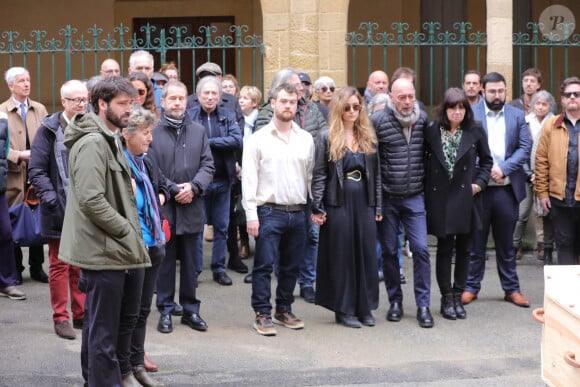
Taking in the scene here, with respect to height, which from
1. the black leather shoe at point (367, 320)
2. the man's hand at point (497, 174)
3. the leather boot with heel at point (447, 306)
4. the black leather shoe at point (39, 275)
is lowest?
the black leather shoe at point (367, 320)

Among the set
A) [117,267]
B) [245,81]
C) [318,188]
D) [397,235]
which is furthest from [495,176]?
[245,81]

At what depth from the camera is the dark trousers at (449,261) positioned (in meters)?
8.63

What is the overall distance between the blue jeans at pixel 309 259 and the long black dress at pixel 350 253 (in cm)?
90

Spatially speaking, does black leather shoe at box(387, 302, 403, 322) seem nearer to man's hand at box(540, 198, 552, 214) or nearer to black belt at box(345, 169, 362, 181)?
black belt at box(345, 169, 362, 181)

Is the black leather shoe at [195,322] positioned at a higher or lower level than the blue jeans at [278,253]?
lower

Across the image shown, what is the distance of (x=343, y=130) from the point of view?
8.20 metres

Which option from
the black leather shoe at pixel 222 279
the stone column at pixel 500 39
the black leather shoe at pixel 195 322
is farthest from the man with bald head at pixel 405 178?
the stone column at pixel 500 39

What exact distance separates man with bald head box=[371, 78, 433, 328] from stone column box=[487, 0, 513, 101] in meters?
4.61

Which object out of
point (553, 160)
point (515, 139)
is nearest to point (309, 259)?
point (515, 139)

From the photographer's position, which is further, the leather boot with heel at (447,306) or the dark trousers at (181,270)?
the leather boot with heel at (447,306)

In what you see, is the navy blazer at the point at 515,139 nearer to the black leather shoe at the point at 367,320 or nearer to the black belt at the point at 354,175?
the black belt at the point at 354,175

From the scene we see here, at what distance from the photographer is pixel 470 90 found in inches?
409

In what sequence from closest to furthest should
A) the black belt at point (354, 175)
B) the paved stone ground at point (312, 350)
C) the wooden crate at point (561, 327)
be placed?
the wooden crate at point (561, 327), the paved stone ground at point (312, 350), the black belt at point (354, 175)

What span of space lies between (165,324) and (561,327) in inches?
170
